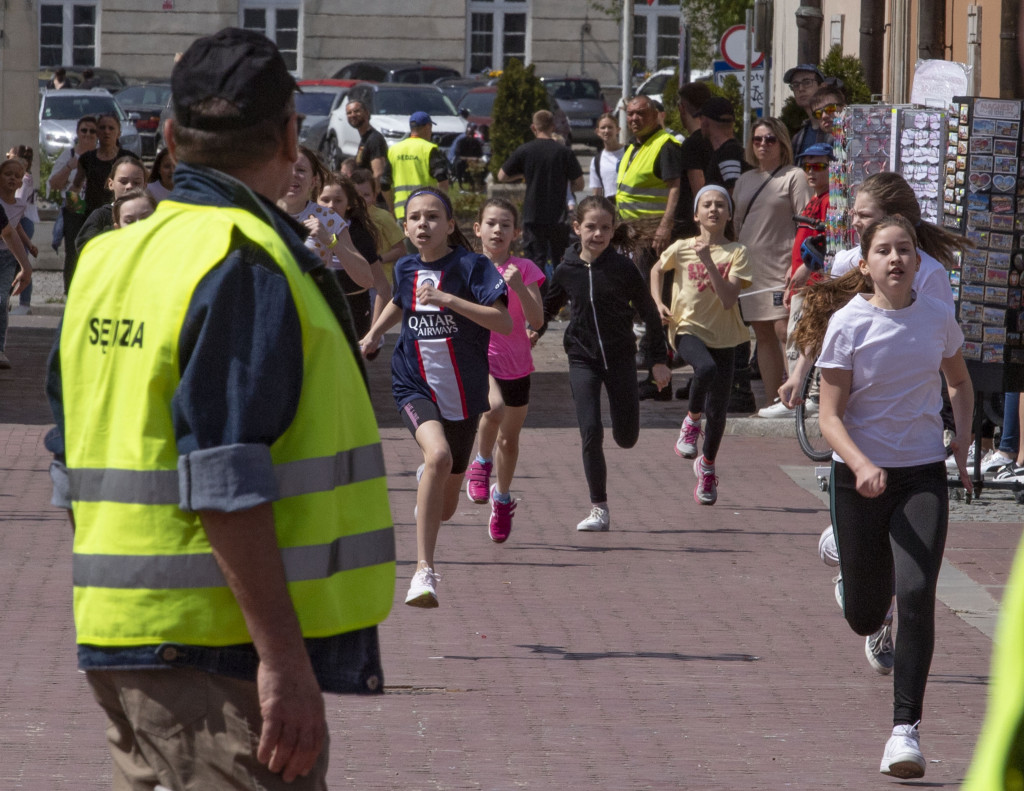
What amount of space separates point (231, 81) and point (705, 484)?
24.9 ft

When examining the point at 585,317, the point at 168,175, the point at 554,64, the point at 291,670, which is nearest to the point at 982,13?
the point at 585,317

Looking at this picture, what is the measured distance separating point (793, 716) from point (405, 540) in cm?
342

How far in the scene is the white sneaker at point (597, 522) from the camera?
9.21 m

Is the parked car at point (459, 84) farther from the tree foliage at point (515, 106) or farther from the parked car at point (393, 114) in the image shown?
the tree foliage at point (515, 106)

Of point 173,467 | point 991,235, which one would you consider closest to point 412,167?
point 991,235

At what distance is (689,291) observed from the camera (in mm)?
10352

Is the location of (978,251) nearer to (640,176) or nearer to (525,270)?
(525,270)

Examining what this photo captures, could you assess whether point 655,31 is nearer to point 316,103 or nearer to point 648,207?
point 316,103

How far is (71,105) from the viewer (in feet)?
116

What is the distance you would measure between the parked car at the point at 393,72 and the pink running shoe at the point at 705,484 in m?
38.1

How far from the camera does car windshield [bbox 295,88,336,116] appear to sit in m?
38.4

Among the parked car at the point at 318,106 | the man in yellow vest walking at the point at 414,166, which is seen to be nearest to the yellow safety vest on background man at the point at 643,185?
the man in yellow vest walking at the point at 414,166

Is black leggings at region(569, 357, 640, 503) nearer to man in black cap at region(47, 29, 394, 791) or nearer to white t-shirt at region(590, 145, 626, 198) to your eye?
man in black cap at region(47, 29, 394, 791)

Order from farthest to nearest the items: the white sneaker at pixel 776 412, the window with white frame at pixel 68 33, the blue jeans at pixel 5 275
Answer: the window with white frame at pixel 68 33, the blue jeans at pixel 5 275, the white sneaker at pixel 776 412
